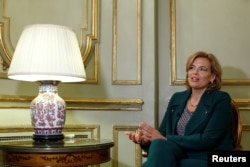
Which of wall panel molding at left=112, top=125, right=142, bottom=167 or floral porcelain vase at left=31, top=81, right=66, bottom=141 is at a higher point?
floral porcelain vase at left=31, top=81, right=66, bottom=141

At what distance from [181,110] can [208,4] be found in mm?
812

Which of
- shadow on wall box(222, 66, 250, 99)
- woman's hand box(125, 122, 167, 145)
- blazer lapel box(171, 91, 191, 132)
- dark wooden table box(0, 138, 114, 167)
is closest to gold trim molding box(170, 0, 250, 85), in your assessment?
shadow on wall box(222, 66, 250, 99)

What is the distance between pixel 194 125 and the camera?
1605 millimetres

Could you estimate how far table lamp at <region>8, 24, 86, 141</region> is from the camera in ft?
4.57

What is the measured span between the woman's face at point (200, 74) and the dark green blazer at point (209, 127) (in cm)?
6

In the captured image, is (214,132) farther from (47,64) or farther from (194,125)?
(47,64)

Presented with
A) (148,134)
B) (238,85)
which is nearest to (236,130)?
(148,134)

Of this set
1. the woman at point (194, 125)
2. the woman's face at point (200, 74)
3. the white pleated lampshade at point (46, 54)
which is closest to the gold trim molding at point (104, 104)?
the woman at point (194, 125)

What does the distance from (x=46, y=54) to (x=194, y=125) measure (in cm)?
73

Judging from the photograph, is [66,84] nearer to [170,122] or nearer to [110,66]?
[110,66]

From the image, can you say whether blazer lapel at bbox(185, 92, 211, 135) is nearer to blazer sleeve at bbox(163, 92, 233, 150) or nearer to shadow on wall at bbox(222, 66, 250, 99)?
blazer sleeve at bbox(163, 92, 233, 150)

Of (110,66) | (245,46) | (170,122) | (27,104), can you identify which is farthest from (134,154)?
(245,46)

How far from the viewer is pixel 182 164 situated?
1467 millimetres

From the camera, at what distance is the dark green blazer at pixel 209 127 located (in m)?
1.53
